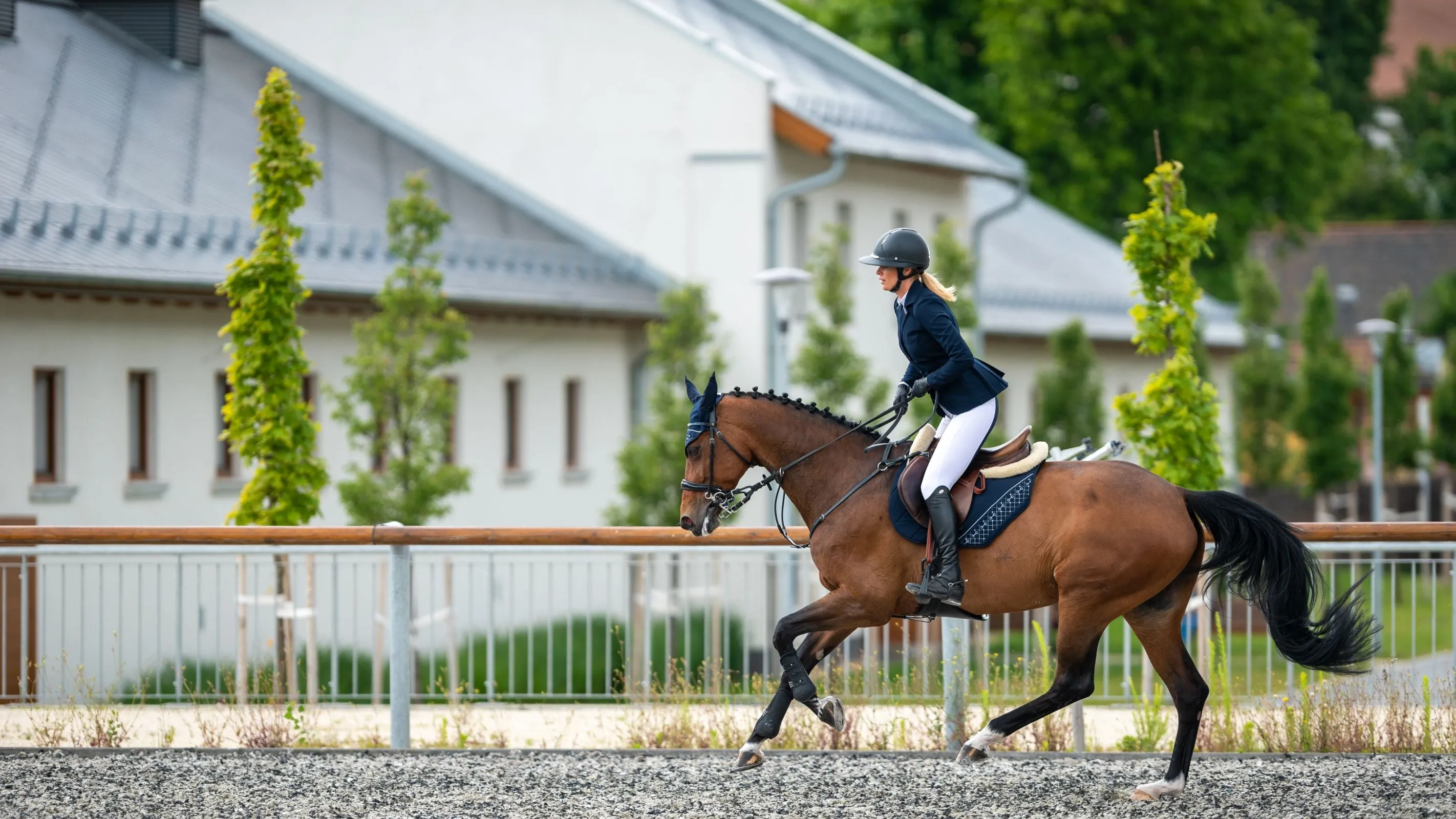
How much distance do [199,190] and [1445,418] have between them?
3220 cm

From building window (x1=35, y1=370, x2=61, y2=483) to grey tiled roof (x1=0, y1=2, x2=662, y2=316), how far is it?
131cm

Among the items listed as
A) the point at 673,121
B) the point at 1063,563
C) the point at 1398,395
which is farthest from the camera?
the point at 1398,395

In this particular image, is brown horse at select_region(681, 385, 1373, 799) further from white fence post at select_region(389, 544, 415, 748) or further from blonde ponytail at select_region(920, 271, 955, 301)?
white fence post at select_region(389, 544, 415, 748)

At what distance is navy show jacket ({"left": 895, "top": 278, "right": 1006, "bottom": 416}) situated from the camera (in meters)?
10.4

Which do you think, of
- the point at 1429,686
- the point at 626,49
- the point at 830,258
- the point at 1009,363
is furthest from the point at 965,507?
the point at 1009,363

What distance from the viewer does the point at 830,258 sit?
28062 mm

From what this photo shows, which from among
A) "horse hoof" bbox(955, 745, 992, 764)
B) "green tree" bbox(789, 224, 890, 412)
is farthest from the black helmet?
"green tree" bbox(789, 224, 890, 412)

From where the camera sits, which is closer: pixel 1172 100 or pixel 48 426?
pixel 48 426

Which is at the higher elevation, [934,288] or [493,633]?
[934,288]

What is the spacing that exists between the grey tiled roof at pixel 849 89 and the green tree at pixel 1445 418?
687 inches

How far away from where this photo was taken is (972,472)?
34.4 feet

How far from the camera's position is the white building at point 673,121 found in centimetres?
2948

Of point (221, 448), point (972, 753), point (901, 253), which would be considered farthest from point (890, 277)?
point (221, 448)

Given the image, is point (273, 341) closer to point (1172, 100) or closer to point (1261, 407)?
point (1261, 407)
